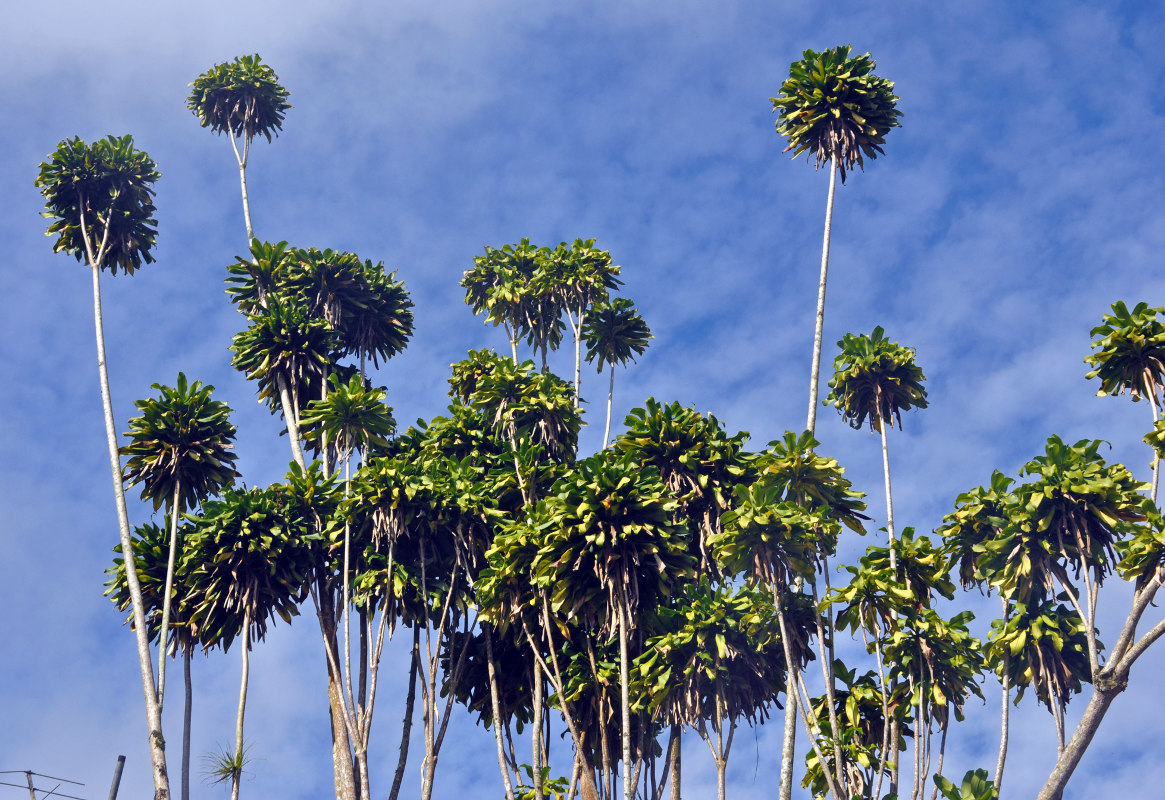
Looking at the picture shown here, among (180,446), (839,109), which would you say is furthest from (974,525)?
(180,446)

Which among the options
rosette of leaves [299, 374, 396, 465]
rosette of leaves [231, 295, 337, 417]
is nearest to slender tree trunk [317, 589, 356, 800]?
rosette of leaves [299, 374, 396, 465]

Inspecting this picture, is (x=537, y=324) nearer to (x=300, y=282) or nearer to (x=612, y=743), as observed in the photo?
(x=300, y=282)

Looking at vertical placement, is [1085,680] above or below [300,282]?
below

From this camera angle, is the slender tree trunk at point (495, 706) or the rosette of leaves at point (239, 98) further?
the rosette of leaves at point (239, 98)

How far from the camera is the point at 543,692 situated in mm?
31156

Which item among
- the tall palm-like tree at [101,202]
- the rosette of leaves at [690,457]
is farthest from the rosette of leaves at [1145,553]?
the tall palm-like tree at [101,202]

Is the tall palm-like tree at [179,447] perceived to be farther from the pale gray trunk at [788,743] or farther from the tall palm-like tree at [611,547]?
the pale gray trunk at [788,743]

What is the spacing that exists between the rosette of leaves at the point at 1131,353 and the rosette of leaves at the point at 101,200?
108 ft

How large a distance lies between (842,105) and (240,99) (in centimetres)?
2754

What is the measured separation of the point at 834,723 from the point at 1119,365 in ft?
36.8

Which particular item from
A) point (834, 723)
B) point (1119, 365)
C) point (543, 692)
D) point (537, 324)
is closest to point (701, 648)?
point (834, 723)

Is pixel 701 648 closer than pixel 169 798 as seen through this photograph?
Yes

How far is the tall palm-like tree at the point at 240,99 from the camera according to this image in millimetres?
49688

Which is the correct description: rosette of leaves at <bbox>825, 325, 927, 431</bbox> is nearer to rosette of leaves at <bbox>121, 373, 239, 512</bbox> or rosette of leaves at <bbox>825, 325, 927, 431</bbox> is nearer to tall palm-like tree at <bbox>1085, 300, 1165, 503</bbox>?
tall palm-like tree at <bbox>1085, 300, 1165, 503</bbox>
